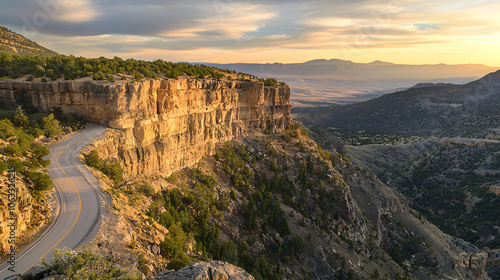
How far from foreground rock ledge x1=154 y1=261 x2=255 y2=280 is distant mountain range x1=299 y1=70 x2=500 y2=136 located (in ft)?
298

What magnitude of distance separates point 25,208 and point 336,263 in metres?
23.7

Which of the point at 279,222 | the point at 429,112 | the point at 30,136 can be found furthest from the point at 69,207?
the point at 429,112

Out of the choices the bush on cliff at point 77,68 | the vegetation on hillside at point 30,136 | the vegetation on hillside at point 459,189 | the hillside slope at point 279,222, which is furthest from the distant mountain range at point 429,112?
the vegetation on hillside at point 30,136

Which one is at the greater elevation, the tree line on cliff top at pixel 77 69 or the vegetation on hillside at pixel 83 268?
the tree line on cliff top at pixel 77 69

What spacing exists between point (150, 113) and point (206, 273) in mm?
16799

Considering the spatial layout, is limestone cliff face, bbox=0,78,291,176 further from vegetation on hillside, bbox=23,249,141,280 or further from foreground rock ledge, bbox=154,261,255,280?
foreground rock ledge, bbox=154,261,255,280

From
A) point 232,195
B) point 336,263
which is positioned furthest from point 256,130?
point 336,263

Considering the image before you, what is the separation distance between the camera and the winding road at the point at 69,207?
10.5m

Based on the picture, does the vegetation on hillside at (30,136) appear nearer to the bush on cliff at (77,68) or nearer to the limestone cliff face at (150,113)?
the limestone cliff face at (150,113)

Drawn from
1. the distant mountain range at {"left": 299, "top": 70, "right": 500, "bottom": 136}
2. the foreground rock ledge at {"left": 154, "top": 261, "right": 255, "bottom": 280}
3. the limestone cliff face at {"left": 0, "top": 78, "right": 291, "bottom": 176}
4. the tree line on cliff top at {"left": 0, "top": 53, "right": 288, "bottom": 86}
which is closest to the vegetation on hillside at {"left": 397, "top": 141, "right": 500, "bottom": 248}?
the distant mountain range at {"left": 299, "top": 70, "right": 500, "bottom": 136}

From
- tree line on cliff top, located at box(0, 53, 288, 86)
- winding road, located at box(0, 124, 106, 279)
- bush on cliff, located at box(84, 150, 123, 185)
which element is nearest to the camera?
winding road, located at box(0, 124, 106, 279)

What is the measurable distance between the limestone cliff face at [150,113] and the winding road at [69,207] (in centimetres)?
198

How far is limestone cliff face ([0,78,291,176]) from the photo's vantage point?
20828mm

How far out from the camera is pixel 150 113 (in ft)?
75.8
